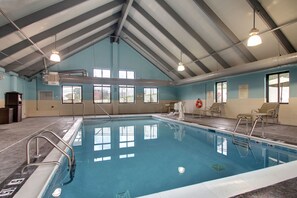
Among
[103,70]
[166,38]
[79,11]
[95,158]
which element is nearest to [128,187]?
[95,158]

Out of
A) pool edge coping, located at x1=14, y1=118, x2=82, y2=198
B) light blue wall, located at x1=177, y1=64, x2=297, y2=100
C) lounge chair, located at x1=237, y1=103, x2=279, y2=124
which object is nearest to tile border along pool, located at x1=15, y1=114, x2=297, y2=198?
pool edge coping, located at x1=14, y1=118, x2=82, y2=198

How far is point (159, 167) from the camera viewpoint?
9.94ft

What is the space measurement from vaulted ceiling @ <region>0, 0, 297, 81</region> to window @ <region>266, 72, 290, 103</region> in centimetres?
97

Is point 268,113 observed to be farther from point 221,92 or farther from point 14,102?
point 14,102

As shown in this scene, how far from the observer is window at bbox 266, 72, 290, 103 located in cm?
623

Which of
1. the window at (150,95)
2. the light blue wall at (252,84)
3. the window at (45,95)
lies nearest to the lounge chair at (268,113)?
the light blue wall at (252,84)

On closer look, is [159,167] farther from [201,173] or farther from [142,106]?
[142,106]

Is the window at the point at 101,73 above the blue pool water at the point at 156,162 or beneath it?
above

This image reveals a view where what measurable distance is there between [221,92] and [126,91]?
6030 mm

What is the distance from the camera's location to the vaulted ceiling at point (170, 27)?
4469 millimetres

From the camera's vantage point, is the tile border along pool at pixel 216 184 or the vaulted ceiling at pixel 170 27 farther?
the vaulted ceiling at pixel 170 27

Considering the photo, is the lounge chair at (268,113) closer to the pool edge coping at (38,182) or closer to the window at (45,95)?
the pool edge coping at (38,182)

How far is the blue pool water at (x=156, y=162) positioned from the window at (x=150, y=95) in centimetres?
719

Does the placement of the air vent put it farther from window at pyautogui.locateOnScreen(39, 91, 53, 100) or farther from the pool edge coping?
the pool edge coping
